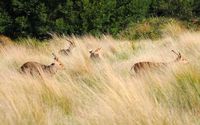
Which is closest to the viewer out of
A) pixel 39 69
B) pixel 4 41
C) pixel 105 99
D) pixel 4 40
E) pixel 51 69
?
pixel 105 99

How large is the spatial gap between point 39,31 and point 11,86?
10.00 meters

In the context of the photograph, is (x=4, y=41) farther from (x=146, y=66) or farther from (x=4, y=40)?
(x=146, y=66)

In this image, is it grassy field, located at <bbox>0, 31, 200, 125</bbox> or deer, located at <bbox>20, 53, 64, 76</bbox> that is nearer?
grassy field, located at <bbox>0, 31, 200, 125</bbox>

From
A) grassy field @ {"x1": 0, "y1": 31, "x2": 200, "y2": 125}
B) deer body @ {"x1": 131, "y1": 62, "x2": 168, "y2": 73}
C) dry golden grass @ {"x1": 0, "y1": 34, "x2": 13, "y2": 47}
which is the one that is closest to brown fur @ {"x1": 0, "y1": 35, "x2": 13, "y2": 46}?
dry golden grass @ {"x1": 0, "y1": 34, "x2": 13, "y2": 47}

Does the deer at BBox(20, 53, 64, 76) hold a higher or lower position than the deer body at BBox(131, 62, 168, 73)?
higher

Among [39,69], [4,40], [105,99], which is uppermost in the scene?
[105,99]

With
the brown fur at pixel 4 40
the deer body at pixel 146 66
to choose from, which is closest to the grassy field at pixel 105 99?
the deer body at pixel 146 66

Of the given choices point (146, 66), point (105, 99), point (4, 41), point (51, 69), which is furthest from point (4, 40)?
point (105, 99)

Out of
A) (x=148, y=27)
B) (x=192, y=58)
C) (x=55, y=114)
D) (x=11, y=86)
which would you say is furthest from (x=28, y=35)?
(x=55, y=114)

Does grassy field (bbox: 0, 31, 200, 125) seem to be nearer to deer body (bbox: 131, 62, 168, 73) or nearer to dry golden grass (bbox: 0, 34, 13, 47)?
deer body (bbox: 131, 62, 168, 73)

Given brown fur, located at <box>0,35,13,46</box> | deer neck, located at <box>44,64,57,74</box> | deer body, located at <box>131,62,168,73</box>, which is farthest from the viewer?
brown fur, located at <box>0,35,13,46</box>

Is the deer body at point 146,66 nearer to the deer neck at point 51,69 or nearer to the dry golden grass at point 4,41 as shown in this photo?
the deer neck at point 51,69

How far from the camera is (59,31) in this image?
1588 cm

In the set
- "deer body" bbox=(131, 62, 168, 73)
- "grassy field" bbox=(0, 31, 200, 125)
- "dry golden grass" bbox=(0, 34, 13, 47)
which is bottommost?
"dry golden grass" bbox=(0, 34, 13, 47)
